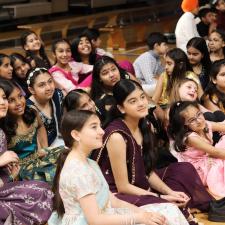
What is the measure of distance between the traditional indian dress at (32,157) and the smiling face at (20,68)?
1274mm

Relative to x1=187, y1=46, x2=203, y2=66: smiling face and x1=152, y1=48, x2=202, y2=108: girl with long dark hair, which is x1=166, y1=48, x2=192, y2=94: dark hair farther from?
x1=187, y1=46, x2=203, y2=66: smiling face

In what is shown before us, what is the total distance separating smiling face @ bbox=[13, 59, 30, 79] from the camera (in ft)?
17.3

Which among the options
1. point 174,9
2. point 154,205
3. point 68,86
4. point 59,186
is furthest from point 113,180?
point 174,9

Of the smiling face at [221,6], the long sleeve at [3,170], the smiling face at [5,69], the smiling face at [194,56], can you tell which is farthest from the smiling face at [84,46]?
the smiling face at [221,6]

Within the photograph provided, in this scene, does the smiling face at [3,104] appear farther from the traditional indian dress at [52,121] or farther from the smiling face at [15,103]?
the traditional indian dress at [52,121]

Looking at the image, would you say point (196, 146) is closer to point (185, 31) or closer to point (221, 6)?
point (185, 31)

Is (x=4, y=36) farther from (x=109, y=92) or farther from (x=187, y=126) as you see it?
(x=187, y=126)

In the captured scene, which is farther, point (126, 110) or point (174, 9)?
point (174, 9)

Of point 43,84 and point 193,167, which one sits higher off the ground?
point 43,84

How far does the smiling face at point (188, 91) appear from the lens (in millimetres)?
4617

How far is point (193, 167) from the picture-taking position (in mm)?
3807

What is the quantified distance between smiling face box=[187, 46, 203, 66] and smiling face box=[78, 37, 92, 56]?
1062 mm

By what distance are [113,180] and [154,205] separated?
0.43 m

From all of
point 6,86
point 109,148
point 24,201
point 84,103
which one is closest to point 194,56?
point 84,103
